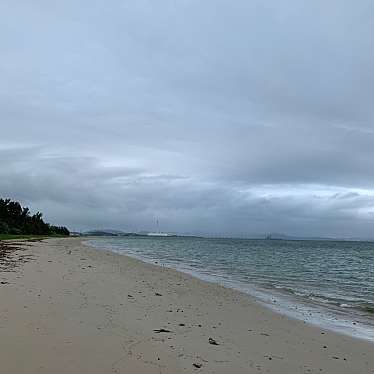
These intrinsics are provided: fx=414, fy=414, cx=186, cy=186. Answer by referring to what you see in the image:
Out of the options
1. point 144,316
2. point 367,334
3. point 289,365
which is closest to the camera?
point 289,365

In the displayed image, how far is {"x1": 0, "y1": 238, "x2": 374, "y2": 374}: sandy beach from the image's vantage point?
6793 millimetres

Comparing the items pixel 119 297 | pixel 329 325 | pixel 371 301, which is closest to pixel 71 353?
pixel 119 297

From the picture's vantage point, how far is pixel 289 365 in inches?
294

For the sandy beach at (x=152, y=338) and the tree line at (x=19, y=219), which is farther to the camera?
the tree line at (x=19, y=219)

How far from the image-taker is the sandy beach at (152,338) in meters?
6.79

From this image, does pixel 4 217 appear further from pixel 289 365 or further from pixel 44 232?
pixel 289 365

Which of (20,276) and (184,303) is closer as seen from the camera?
(184,303)

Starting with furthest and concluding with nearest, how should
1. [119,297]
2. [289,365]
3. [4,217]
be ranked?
[4,217] < [119,297] < [289,365]

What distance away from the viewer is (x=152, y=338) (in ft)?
27.7

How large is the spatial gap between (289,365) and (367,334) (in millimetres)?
5466

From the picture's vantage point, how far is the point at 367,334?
463 inches

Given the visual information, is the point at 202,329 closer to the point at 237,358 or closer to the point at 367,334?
the point at 237,358

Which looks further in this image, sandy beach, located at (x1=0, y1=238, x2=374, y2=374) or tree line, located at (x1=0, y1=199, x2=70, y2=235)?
tree line, located at (x1=0, y1=199, x2=70, y2=235)

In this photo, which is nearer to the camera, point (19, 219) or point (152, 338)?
point (152, 338)
